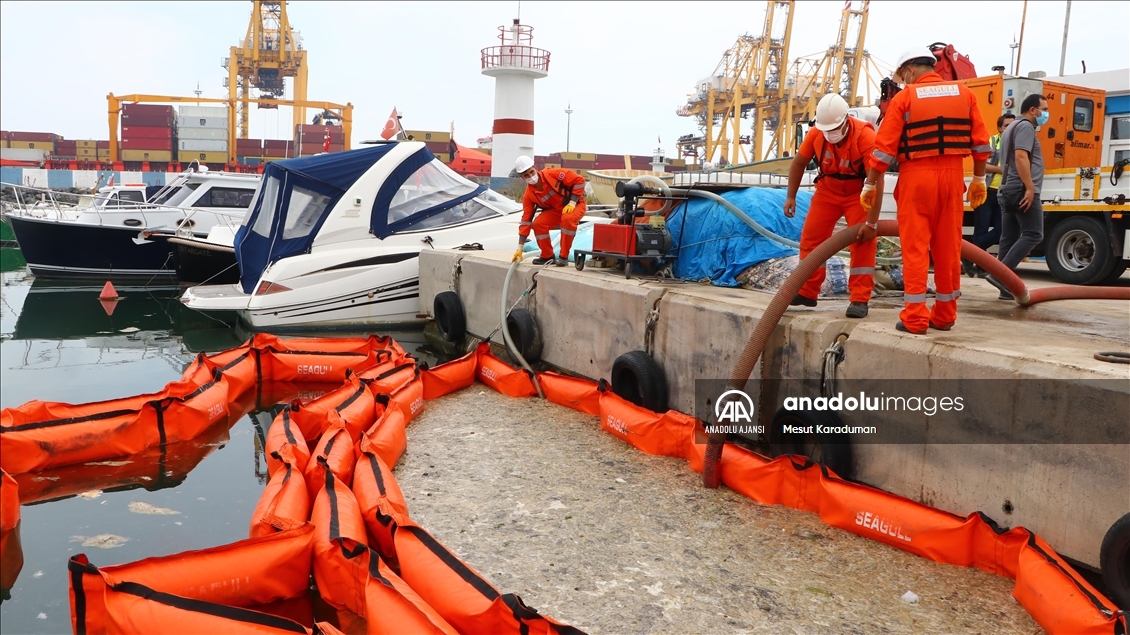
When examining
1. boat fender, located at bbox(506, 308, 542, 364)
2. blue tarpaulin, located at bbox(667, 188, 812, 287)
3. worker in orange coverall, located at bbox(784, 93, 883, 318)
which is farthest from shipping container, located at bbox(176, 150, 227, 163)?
worker in orange coverall, located at bbox(784, 93, 883, 318)

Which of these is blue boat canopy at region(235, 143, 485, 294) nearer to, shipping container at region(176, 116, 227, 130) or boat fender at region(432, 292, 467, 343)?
boat fender at region(432, 292, 467, 343)

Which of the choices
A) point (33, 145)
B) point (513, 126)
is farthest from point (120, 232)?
point (33, 145)

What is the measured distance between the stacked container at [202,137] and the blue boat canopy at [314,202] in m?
38.7

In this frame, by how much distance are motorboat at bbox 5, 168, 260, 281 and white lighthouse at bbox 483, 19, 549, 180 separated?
1198 cm

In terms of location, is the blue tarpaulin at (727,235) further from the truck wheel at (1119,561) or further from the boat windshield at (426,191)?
the boat windshield at (426,191)

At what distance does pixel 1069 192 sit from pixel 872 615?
6519 millimetres

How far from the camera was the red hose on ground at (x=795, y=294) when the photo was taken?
14.5 ft

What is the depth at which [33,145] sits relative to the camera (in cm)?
5409

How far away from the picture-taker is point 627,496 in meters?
4.66

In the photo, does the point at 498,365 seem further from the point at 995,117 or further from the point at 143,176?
the point at 143,176

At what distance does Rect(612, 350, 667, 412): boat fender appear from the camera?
596cm

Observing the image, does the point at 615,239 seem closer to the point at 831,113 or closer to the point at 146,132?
the point at 831,113

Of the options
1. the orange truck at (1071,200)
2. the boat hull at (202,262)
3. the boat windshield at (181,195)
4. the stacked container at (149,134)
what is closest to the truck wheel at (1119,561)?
the orange truck at (1071,200)

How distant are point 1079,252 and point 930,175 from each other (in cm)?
499
